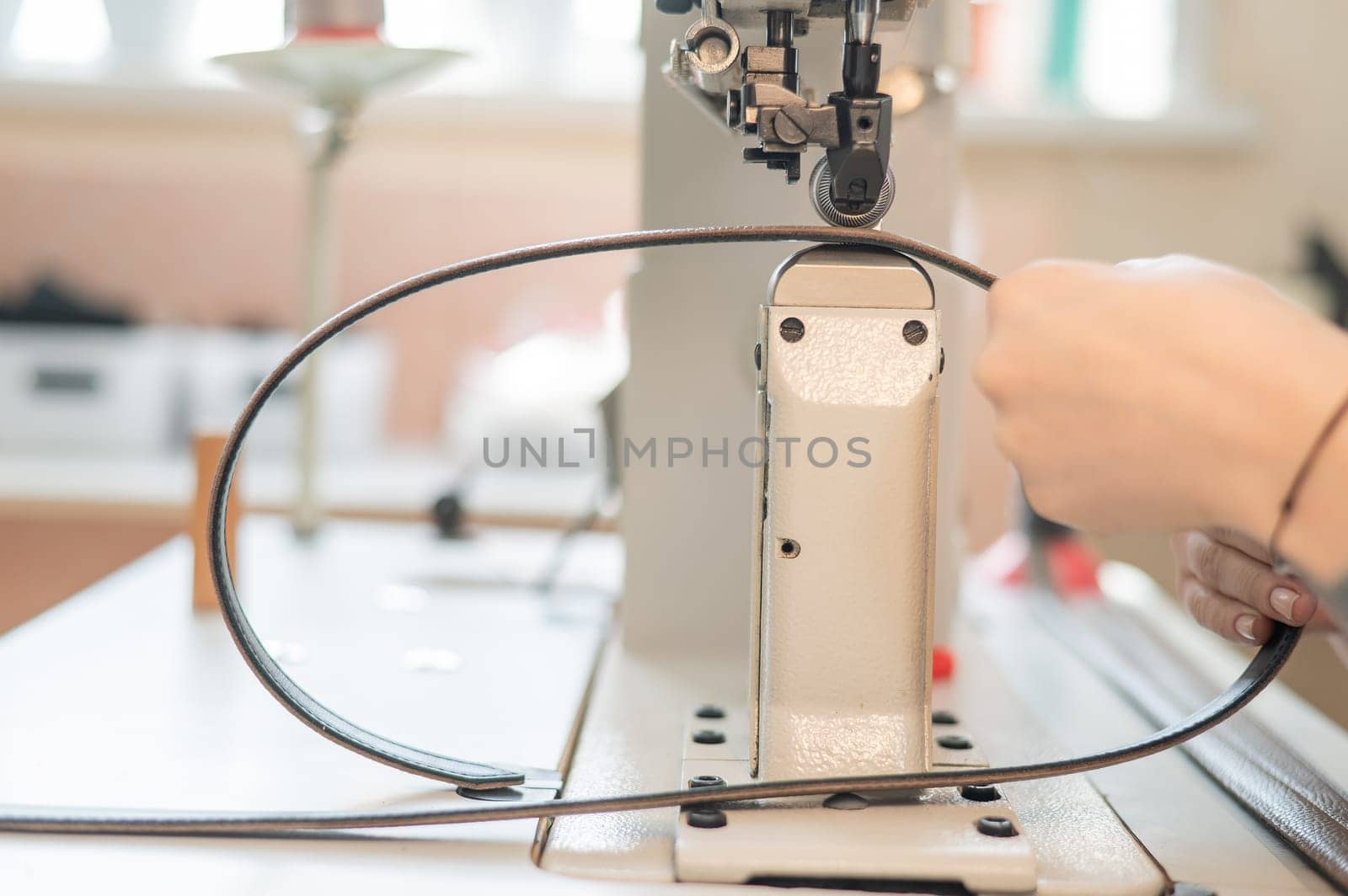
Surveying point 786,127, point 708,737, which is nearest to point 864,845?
point 708,737

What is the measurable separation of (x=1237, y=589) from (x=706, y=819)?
0.27 meters

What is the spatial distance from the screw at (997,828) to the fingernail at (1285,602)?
15 centimetres

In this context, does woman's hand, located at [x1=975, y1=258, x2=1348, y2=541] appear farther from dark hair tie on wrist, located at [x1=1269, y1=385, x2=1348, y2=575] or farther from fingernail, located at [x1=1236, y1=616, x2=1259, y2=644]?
fingernail, located at [x1=1236, y1=616, x2=1259, y2=644]

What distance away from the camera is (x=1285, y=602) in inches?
19.9

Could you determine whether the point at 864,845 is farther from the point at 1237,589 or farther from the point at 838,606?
the point at 1237,589

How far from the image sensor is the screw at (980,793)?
504 mm

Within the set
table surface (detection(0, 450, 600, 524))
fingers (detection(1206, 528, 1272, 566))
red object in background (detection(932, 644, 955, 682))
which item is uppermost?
fingers (detection(1206, 528, 1272, 566))

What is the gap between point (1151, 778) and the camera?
0.56 m

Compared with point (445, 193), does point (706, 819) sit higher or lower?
lower

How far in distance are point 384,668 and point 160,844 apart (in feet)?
0.78

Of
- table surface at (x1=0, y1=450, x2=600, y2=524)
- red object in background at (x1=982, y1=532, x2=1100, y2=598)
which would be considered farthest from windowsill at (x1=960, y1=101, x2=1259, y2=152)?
red object in background at (x1=982, y1=532, x2=1100, y2=598)

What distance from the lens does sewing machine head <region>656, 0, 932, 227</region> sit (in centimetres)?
49

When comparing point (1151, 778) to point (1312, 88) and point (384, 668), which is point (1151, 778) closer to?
point (384, 668)

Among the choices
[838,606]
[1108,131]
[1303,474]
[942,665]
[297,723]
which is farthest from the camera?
[1108,131]
